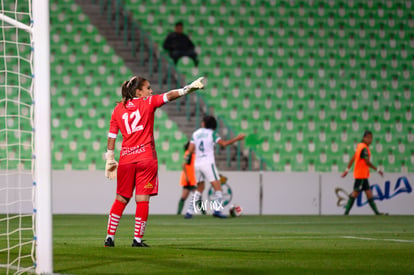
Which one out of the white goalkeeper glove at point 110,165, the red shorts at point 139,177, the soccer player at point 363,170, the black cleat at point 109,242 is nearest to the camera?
the red shorts at point 139,177

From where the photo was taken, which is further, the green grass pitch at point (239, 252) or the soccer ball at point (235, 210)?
the soccer ball at point (235, 210)

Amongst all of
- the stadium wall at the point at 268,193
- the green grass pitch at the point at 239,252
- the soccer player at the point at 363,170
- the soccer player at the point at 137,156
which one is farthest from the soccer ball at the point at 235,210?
the soccer player at the point at 137,156

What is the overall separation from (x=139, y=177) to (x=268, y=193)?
37.3 feet

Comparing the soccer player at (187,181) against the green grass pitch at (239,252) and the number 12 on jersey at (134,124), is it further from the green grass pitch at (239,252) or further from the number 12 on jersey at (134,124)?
the number 12 on jersey at (134,124)

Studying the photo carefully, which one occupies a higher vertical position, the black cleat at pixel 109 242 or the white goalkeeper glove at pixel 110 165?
the white goalkeeper glove at pixel 110 165

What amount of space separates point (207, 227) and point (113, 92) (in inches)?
327

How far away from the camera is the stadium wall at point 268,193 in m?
19.3

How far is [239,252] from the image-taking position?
8133 millimetres

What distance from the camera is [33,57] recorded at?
6094 mm

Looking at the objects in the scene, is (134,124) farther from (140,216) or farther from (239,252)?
(239,252)

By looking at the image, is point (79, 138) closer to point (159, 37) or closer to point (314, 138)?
point (159, 37)

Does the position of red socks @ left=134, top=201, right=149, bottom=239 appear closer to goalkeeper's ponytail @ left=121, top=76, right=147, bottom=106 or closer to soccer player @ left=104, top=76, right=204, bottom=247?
soccer player @ left=104, top=76, right=204, bottom=247

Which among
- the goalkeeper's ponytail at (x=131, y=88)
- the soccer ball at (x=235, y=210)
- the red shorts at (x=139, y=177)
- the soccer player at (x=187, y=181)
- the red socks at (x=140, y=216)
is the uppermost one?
the goalkeeper's ponytail at (x=131, y=88)

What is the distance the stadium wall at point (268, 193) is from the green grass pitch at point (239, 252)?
253 inches
